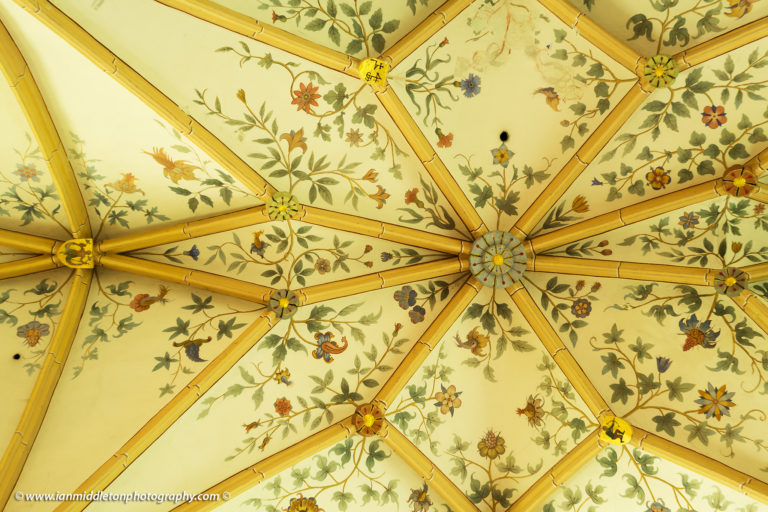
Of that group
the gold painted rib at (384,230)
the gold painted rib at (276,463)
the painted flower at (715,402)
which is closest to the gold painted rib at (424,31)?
the gold painted rib at (384,230)

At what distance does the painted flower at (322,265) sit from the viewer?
592cm

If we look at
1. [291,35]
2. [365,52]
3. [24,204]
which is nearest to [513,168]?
[365,52]

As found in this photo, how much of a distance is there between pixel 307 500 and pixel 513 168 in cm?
355

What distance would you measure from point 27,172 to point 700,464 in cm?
623

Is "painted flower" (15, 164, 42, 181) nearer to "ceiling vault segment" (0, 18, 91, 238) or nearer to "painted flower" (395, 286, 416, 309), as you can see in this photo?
"ceiling vault segment" (0, 18, 91, 238)

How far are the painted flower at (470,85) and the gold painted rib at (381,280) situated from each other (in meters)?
1.55

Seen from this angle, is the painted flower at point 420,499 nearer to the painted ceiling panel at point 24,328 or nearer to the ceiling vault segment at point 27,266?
the painted ceiling panel at point 24,328

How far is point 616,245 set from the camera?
5953 mm

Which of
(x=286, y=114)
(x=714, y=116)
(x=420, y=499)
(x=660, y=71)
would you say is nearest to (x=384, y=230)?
(x=286, y=114)

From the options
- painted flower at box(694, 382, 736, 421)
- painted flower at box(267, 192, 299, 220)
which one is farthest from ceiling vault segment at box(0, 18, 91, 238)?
painted flower at box(694, 382, 736, 421)

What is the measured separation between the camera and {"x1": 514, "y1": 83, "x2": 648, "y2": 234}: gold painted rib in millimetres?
5402

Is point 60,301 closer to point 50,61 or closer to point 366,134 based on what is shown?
point 50,61

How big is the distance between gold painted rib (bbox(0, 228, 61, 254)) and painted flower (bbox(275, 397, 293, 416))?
2.38 m

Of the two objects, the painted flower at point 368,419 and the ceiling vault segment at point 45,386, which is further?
the painted flower at point 368,419
